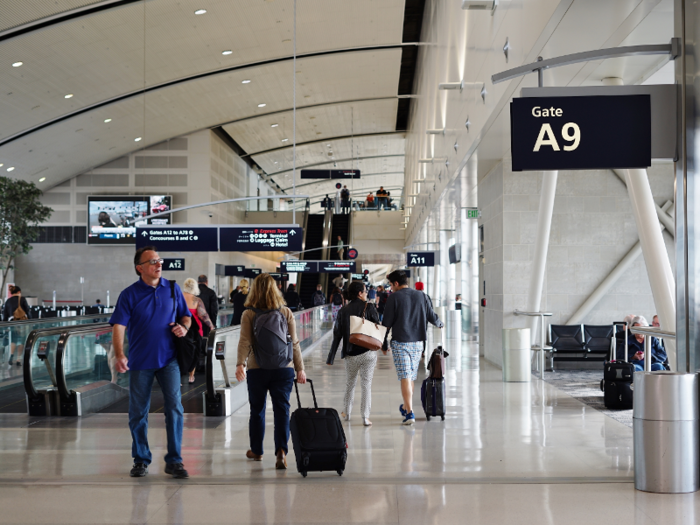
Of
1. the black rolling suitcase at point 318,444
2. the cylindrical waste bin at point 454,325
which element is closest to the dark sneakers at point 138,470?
the black rolling suitcase at point 318,444

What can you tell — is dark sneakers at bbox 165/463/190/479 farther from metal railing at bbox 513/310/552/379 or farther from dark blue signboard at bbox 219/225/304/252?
dark blue signboard at bbox 219/225/304/252

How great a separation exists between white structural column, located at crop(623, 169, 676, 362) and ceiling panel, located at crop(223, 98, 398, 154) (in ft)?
88.2

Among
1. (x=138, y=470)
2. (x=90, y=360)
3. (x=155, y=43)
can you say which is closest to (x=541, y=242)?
(x=90, y=360)

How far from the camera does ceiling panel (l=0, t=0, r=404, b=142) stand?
19672 millimetres

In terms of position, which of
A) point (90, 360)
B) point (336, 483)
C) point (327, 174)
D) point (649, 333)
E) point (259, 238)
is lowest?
point (336, 483)

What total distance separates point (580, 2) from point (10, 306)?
38.3 ft

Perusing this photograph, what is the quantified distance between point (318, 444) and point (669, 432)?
7.74ft

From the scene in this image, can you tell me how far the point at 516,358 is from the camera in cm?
1112


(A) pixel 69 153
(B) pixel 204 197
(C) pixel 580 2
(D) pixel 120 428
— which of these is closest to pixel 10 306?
(D) pixel 120 428

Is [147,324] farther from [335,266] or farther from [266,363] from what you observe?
[335,266]

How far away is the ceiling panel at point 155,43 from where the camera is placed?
19.7 meters

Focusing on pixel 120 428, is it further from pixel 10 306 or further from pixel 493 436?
pixel 10 306

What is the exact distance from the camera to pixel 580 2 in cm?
579

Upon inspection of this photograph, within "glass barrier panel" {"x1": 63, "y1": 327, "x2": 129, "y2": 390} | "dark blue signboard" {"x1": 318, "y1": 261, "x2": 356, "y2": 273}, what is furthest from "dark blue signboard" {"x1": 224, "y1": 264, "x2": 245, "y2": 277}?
"glass barrier panel" {"x1": 63, "y1": 327, "x2": 129, "y2": 390}
